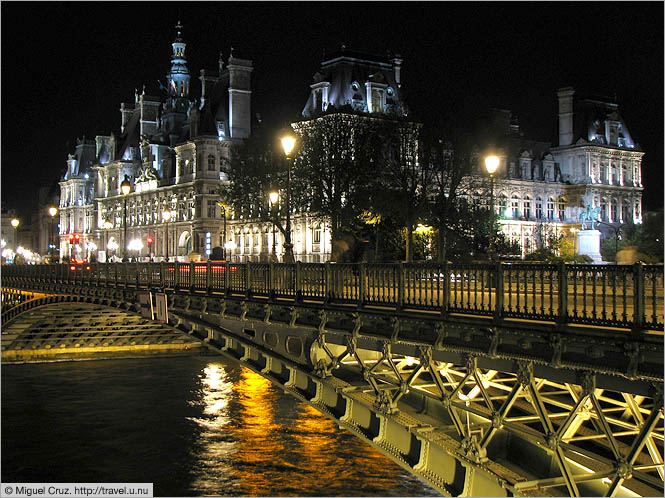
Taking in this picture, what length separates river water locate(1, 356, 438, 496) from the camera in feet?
94.2

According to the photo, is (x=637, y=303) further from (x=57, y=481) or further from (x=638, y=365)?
(x=57, y=481)

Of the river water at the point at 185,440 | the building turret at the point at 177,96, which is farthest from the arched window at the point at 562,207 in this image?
the river water at the point at 185,440

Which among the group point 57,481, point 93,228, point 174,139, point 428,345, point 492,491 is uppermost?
point 174,139

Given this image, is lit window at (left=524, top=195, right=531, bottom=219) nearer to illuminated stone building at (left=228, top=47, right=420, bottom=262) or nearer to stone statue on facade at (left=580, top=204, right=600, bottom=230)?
stone statue on facade at (left=580, top=204, right=600, bottom=230)

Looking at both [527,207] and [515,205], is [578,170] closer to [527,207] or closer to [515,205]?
[527,207]

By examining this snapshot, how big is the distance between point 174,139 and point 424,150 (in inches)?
2279

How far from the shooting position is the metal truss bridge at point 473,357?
11578 millimetres

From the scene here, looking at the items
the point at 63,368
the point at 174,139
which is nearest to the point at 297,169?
the point at 63,368

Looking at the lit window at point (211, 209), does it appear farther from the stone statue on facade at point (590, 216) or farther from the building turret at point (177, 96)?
the stone statue on facade at point (590, 216)

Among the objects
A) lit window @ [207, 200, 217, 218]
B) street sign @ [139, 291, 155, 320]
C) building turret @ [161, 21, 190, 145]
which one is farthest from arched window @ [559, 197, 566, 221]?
street sign @ [139, 291, 155, 320]

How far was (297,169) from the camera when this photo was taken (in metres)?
55.3

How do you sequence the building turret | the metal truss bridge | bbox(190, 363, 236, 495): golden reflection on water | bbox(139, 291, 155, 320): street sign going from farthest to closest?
the building turret, bbox(139, 291, 155, 320): street sign, bbox(190, 363, 236, 495): golden reflection on water, the metal truss bridge

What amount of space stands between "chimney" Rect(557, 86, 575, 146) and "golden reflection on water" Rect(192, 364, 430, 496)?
6673 cm

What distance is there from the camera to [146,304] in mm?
32188
